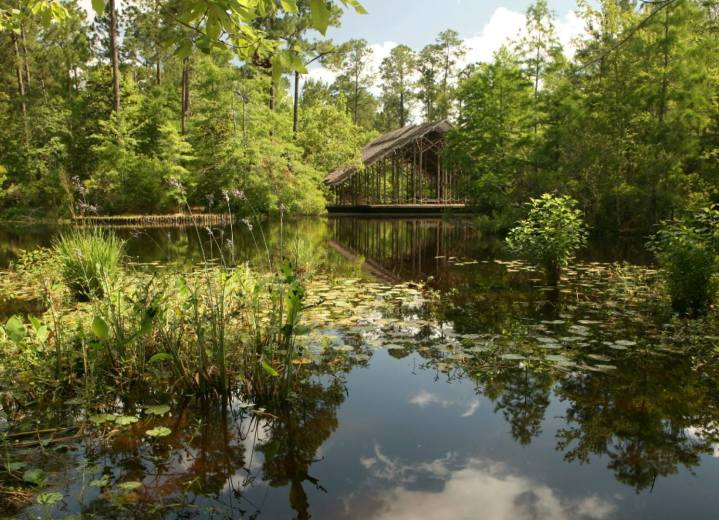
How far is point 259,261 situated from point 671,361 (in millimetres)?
7856

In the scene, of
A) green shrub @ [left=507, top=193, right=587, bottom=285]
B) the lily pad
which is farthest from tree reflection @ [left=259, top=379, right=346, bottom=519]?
green shrub @ [left=507, top=193, right=587, bottom=285]

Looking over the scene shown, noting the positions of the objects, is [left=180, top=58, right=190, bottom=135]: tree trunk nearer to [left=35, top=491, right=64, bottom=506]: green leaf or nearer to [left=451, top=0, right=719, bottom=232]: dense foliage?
[left=451, top=0, right=719, bottom=232]: dense foliage

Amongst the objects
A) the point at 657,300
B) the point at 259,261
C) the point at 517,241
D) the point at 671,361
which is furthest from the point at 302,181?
the point at 671,361

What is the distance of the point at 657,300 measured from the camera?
6777 mm

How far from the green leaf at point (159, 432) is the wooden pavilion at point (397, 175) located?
2717 cm

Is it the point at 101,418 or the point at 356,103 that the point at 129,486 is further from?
the point at 356,103

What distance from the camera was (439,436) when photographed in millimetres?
3490

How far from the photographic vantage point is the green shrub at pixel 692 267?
18.6ft

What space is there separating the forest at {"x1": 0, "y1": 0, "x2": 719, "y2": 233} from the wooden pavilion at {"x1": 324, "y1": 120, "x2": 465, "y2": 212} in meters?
1.58

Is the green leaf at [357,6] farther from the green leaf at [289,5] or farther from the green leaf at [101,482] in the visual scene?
the green leaf at [101,482]

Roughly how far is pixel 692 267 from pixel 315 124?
27.0 meters

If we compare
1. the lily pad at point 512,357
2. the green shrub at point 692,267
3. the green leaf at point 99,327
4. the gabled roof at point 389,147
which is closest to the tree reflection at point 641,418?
the lily pad at point 512,357

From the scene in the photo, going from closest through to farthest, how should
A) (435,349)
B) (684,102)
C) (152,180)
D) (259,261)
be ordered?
(435,349) < (259,261) < (684,102) < (152,180)

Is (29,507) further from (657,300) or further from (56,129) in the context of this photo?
(56,129)
